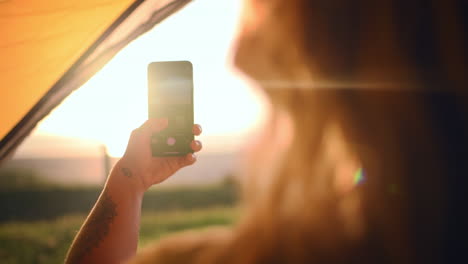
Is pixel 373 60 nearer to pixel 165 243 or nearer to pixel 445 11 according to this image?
pixel 445 11

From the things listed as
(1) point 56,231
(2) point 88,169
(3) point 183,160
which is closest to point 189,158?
(3) point 183,160

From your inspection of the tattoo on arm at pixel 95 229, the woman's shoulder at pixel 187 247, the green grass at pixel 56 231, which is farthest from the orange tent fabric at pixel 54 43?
the green grass at pixel 56 231

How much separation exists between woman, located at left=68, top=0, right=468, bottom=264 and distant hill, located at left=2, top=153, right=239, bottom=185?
29.2 feet

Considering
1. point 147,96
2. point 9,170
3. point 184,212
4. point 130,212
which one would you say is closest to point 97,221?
point 130,212

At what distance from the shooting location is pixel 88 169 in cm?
971

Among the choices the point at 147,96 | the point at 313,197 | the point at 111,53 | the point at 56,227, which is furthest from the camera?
the point at 56,227

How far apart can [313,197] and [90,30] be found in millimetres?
1268

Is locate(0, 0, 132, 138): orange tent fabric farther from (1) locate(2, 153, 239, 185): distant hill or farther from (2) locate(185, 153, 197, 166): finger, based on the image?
(1) locate(2, 153, 239, 185): distant hill

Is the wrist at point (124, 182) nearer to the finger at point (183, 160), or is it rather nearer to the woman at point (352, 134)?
the finger at point (183, 160)

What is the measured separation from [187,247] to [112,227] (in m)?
0.70

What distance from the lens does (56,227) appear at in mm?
7738

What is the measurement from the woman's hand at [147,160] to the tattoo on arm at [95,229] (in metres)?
0.11

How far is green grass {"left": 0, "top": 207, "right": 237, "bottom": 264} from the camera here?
6.70m

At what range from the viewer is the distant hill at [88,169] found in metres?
9.66
